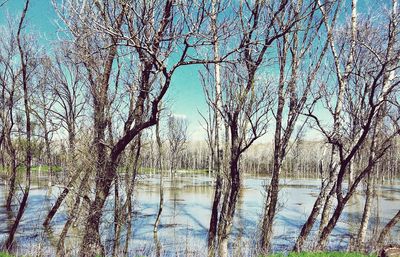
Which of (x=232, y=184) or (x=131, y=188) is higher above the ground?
(x=232, y=184)

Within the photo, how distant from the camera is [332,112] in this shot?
8.71m

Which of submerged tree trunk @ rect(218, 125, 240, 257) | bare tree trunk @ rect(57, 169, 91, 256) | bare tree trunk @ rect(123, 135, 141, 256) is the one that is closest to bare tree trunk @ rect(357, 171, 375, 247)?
submerged tree trunk @ rect(218, 125, 240, 257)

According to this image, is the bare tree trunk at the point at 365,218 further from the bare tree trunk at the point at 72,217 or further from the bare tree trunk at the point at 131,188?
the bare tree trunk at the point at 72,217

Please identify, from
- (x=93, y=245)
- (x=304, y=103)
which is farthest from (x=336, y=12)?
(x=93, y=245)

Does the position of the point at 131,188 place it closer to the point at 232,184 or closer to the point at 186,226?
the point at 186,226

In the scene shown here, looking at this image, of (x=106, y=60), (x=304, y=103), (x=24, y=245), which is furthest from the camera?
(x=24, y=245)

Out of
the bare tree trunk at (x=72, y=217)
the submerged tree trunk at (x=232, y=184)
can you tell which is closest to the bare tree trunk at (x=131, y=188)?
the bare tree trunk at (x=72, y=217)

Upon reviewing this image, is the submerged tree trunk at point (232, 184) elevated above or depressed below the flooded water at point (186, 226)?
above

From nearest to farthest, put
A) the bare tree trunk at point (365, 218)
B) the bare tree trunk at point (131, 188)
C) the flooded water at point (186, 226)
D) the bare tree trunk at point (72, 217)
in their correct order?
the bare tree trunk at point (72, 217) < the bare tree trunk at point (365, 218) < the flooded water at point (186, 226) < the bare tree trunk at point (131, 188)

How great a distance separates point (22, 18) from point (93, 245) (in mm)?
7807

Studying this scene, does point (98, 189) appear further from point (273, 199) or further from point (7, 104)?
point (7, 104)

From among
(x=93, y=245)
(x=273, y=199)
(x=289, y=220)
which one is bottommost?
(x=289, y=220)

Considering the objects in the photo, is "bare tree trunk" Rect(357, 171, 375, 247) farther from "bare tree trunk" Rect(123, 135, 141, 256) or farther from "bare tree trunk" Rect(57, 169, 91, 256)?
"bare tree trunk" Rect(57, 169, 91, 256)

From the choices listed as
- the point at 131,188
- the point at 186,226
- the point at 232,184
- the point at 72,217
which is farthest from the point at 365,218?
the point at 72,217
